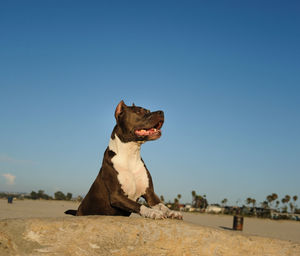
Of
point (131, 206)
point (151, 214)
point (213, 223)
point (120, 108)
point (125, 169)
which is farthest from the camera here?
point (213, 223)

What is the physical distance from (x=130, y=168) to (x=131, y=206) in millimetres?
616

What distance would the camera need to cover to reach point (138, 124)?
484 centimetres

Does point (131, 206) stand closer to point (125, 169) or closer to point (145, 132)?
point (125, 169)

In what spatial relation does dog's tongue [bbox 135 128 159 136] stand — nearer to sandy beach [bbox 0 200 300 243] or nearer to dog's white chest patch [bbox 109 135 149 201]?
dog's white chest patch [bbox 109 135 149 201]

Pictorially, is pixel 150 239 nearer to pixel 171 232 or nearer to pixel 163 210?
pixel 171 232

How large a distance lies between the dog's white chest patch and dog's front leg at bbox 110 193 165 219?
0.60 feet

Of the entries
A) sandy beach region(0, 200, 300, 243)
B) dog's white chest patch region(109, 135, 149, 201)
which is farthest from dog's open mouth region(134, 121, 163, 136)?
sandy beach region(0, 200, 300, 243)

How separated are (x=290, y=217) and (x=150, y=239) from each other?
30998mm

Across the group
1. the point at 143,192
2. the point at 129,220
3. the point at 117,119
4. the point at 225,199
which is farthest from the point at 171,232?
the point at 225,199

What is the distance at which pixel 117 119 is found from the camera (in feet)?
16.4

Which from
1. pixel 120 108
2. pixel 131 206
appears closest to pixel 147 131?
pixel 120 108

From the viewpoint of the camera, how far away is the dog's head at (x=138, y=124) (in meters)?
4.81

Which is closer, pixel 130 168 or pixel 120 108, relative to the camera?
pixel 130 168

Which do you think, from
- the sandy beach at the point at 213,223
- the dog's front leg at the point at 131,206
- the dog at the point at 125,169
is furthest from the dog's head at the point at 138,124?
the sandy beach at the point at 213,223
